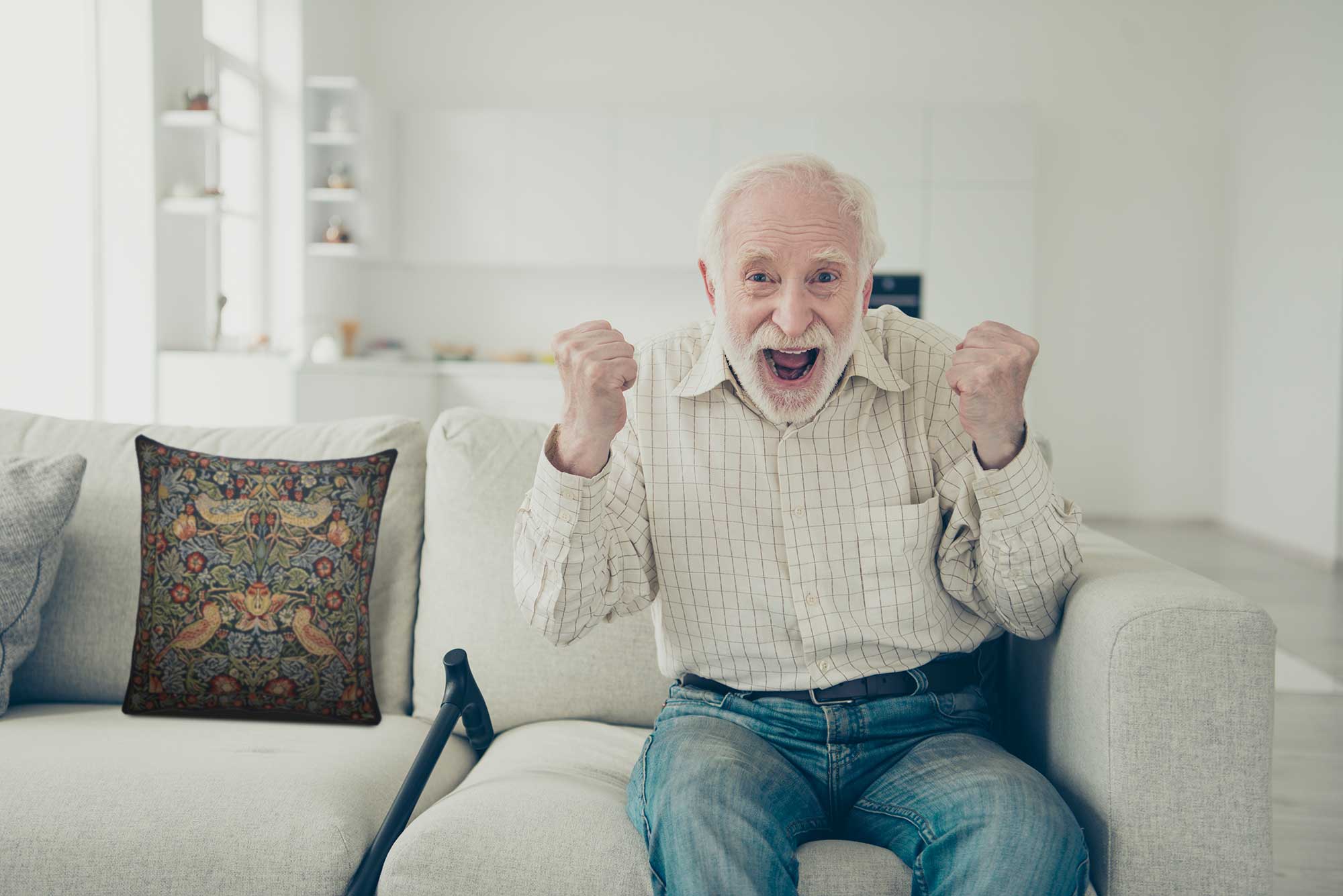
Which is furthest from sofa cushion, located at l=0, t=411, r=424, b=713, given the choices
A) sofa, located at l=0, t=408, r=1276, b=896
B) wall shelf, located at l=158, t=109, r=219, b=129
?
wall shelf, located at l=158, t=109, r=219, b=129

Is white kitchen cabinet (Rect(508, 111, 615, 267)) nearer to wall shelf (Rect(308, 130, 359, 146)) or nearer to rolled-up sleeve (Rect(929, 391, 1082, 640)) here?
wall shelf (Rect(308, 130, 359, 146))

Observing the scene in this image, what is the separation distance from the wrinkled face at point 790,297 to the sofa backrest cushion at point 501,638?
0.44 meters

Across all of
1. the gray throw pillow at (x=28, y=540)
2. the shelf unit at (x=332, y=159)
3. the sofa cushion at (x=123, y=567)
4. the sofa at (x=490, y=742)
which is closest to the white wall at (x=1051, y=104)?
the shelf unit at (x=332, y=159)

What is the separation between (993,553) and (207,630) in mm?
1166

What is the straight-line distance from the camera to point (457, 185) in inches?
269

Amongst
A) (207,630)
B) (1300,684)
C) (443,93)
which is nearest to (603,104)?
(443,93)

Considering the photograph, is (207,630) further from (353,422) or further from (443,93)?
(443,93)

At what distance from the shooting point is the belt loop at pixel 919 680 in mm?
1467

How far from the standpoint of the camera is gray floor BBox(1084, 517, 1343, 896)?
2277 millimetres

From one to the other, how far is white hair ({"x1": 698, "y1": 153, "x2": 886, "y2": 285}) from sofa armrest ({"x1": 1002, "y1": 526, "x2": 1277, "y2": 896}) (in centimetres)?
57

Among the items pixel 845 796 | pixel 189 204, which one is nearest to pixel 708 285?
pixel 845 796

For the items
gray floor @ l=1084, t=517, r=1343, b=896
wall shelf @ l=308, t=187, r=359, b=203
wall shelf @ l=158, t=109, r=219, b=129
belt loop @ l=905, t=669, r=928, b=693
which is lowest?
gray floor @ l=1084, t=517, r=1343, b=896

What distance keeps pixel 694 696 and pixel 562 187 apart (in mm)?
5593

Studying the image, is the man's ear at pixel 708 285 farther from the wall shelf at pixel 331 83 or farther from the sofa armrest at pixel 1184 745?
the wall shelf at pixel 331 83
